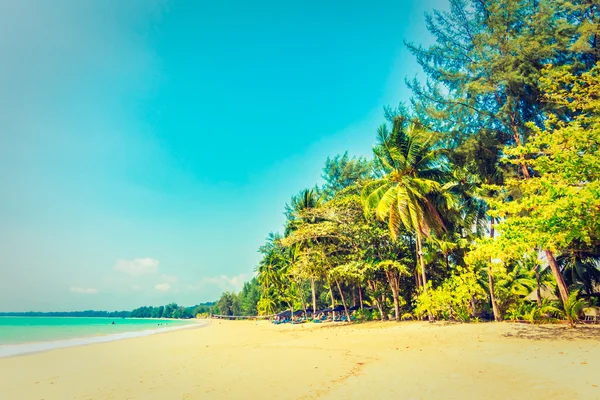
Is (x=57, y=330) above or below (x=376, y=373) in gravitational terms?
below

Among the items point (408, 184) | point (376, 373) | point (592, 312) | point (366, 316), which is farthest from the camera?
point (366, 316)

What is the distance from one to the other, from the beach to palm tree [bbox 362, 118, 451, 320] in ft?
25.2

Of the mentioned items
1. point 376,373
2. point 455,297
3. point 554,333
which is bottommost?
point 554,333

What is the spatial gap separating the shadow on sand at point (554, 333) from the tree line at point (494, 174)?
3.92 ft

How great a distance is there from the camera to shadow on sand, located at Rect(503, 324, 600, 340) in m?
10.1

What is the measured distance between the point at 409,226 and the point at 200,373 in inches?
562

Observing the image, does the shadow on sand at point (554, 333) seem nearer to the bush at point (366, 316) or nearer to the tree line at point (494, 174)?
the tree line at point (494, 174)

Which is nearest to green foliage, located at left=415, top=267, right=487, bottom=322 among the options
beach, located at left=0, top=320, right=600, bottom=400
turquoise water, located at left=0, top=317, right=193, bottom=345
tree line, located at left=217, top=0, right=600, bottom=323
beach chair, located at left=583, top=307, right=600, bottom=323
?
tree line, located at left=217, top=0, right=600, bottom=323

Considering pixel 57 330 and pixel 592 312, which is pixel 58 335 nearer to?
pixel 57 330

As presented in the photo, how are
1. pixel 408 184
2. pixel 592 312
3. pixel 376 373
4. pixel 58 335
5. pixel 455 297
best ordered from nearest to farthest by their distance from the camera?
pixel 376 373 → pixel 592 312 → pixel 455 297 → pixel 408 184 → pixel 58 335

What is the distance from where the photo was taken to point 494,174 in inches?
642

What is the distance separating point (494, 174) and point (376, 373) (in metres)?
13.7

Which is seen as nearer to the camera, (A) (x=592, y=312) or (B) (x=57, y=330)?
(A) (x=592, y=312)

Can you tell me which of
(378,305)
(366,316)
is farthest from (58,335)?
(378,305)
